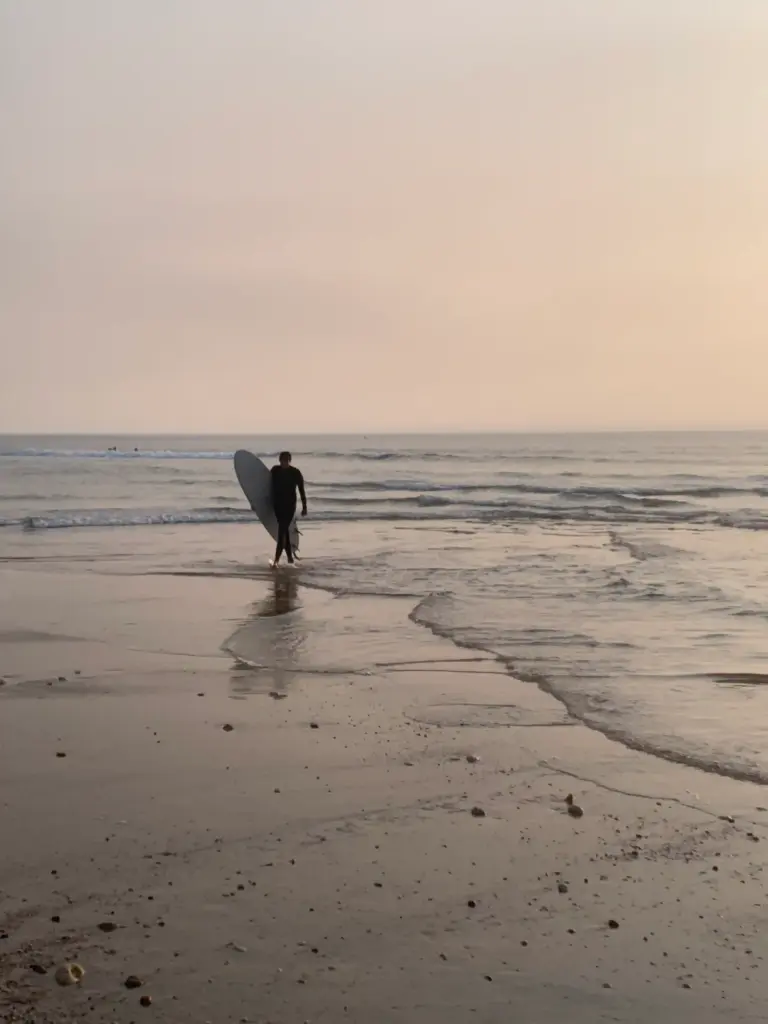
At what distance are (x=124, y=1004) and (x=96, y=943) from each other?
397 mm

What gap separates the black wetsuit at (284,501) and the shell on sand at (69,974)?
1156 centimetres

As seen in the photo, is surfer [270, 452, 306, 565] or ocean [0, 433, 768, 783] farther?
surfer [270, 452, 306, 565]

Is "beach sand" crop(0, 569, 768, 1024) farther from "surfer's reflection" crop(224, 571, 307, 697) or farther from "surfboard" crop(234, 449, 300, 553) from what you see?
"surfboard" crop(234, 449, 300, 553)

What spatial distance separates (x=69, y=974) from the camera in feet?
10.4

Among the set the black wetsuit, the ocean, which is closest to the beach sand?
the ocean

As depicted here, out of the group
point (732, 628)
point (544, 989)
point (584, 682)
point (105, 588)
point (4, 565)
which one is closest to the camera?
point (544, 989)

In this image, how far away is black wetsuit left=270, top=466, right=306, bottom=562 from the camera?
1485cm

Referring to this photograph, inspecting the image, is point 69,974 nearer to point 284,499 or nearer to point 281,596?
point 281,596

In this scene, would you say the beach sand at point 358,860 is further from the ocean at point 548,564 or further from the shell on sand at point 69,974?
the ocean at point 548,564

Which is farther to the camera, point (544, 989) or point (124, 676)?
point (124, 676)

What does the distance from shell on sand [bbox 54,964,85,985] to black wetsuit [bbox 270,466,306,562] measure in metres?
11.6

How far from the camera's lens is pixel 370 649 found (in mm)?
8883

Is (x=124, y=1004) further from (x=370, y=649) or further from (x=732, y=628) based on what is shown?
(x=732, y=628)

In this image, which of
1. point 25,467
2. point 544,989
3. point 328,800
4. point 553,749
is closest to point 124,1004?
point 544,989
